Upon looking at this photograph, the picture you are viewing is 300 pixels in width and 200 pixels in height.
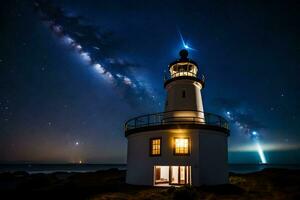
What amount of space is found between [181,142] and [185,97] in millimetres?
4221

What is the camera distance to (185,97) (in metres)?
18.8

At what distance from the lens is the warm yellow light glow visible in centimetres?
1584

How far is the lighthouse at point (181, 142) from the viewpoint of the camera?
15734mm

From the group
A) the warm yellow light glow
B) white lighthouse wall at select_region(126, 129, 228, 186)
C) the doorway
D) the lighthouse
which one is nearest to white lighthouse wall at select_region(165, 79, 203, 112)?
the lighthouse

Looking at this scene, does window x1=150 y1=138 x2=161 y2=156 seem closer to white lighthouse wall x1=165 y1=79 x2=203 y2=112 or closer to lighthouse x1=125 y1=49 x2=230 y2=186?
lighthouse x1=125 y1=49 x2=230 y2=186

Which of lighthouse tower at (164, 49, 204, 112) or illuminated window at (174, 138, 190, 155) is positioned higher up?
lighthouse tower at (164, 49, 204, 112)

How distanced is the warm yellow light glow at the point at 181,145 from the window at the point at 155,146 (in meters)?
1.29

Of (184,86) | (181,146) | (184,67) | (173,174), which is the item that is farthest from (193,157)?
(184,67)

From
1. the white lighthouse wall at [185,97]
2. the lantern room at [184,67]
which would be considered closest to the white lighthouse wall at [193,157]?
the white lighthouse wall at [185,97]

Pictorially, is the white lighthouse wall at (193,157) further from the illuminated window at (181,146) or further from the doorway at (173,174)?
the doorway at (173,174)

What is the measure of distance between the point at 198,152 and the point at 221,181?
10.4 feet

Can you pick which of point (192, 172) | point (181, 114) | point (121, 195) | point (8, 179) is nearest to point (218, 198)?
point (192, 172)

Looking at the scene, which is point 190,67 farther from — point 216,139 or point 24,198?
point 24,198

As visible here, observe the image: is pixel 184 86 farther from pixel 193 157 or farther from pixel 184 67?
pixel 193 157
